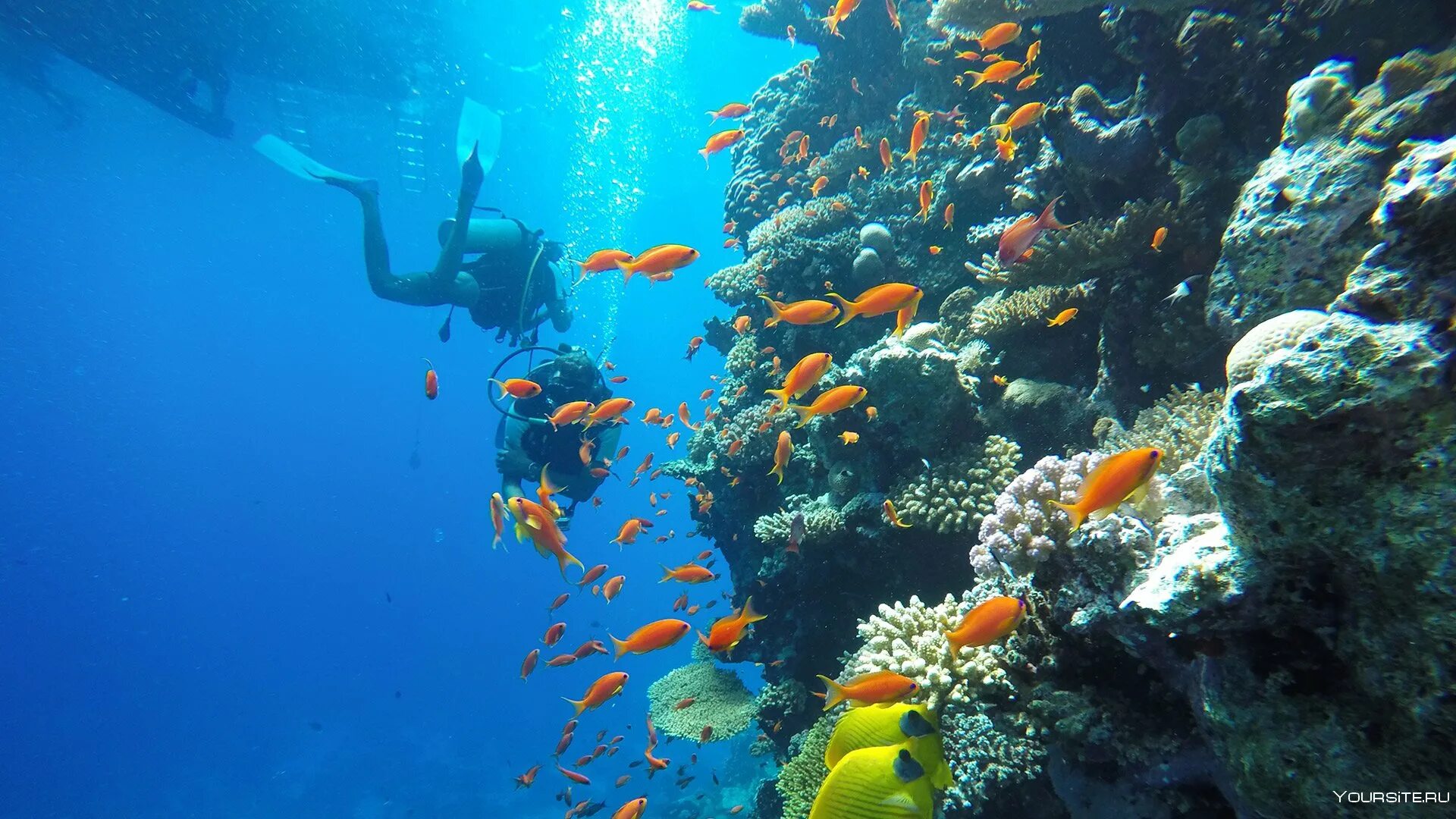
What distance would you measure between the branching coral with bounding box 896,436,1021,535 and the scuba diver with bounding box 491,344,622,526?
5142mm

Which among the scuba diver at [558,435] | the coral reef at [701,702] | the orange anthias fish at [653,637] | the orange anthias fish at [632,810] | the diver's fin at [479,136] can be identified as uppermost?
the diver's fin at [479,136]

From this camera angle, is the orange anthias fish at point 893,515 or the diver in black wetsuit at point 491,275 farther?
the diver in black wetsuit at point 491,275

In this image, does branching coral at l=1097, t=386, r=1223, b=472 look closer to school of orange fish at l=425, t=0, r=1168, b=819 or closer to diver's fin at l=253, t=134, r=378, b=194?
school of orange fish at l=425, t=0, r=1168, b=819

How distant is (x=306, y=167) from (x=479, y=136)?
669 centimetres

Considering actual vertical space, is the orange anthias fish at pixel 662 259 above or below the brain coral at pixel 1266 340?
above

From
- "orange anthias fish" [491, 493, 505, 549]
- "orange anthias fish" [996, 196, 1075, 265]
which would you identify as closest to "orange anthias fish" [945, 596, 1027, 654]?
"orange anthias fish" [996, 196, 1075, 265]

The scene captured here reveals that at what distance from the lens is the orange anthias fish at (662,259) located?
218 inches

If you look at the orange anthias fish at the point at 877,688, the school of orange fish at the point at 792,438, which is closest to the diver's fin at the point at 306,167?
the school of orange fish at the point at 792,438

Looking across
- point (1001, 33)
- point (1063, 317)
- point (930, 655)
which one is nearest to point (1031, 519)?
point (930, 655)

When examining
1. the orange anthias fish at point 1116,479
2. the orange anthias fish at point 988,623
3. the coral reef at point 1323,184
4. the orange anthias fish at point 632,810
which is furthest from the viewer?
the orange anthias fish at point 632,810

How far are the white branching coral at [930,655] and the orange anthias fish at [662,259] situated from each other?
3662mm

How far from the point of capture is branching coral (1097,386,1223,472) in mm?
3447

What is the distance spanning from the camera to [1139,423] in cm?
389

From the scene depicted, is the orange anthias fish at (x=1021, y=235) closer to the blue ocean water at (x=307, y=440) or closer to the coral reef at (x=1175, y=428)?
the coral reef at (x=1175, y=428)
